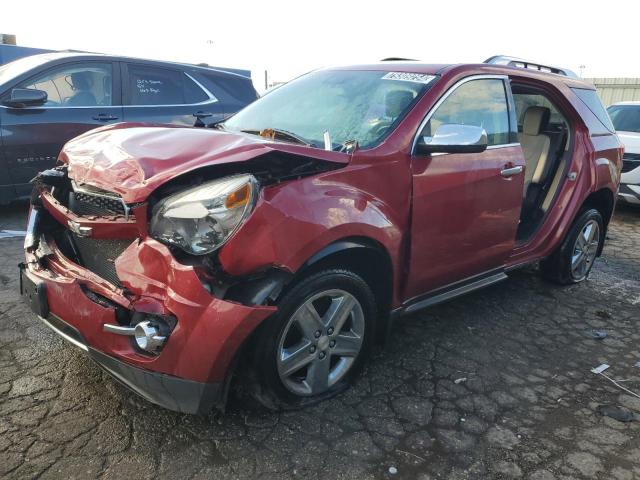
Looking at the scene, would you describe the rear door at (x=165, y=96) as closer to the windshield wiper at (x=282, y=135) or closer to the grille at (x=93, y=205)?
the windshield wiper at (x=282, y=135)

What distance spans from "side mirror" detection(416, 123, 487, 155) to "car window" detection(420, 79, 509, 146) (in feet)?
0.40

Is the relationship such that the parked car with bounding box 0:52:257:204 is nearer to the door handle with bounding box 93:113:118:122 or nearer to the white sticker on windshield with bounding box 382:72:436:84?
the door handle with bounding box 93:113:118:122

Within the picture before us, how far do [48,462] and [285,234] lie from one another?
1357 mm

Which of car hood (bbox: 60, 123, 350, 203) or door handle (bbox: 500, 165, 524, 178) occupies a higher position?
car hood (bbox: 60, 123, 350, 203)

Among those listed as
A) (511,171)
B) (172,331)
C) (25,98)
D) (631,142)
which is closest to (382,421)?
(172,331)

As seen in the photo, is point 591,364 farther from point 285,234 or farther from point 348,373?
point 285,234

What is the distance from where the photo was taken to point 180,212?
2104 millimetres

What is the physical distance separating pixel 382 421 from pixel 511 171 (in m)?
1.87

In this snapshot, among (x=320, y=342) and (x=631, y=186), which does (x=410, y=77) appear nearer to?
(x=320, y=342)

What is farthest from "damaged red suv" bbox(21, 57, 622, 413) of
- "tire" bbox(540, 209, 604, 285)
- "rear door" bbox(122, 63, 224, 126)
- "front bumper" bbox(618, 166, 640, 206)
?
"front bumper" bbox(618, 166, 640, 206)

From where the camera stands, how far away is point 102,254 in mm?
2406

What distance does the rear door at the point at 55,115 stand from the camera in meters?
5.45

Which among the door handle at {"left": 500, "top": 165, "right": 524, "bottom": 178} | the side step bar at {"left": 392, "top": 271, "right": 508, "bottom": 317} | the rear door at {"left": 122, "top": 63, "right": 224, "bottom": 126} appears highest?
the rear door at {"left": 122, "top": 63, "right": 224, "bottom": 126}

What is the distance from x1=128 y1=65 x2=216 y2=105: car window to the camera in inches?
247
